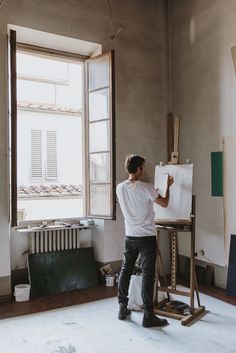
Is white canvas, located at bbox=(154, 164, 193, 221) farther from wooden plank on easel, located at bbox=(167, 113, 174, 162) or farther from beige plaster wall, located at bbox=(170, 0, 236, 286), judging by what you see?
wooden plank on easel, located at bbox=(167, 113, 174, 162)

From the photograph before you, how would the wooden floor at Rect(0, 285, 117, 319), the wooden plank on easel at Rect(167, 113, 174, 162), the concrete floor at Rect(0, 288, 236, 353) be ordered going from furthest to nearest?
the wooden plank on easel at Rect(167, 113, 174, 162)
the wooden floor at Rect(0, 285, 117, 319)
the concrete floor at Rect(0, 288, 236, 353)

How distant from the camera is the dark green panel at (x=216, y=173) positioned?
4238 mm

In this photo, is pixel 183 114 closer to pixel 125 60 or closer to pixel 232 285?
pixel 125 60

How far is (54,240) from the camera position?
4402 millimetres

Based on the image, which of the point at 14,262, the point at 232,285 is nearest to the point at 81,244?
the point at 14,262

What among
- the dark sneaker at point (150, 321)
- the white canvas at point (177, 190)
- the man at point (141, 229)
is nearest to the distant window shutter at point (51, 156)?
the white canvas at point (177, 190)

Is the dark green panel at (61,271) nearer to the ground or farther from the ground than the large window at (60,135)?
nearer to the ground

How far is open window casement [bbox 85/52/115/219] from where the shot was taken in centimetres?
434

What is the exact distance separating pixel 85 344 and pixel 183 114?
331 cm

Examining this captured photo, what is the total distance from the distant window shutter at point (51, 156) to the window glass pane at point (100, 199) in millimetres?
1612

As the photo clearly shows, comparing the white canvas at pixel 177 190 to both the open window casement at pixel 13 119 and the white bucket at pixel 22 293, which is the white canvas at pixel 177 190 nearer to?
the open window casement at pixel 13 119

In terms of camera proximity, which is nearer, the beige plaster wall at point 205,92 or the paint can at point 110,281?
the beige plaster wall at point 205,92

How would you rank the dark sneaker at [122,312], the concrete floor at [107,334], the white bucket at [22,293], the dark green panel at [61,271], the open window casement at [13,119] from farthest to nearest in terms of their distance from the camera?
the dark green panel at [61,271]
the white bucket at [22,293]
the open window casement at [13,119]
the dark sneaker at [122,312]
the concrete floor at [107,334]

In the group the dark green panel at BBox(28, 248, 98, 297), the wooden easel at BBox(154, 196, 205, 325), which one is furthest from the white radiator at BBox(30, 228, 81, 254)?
the wooden easel at BBox(154, 196, 205, 325)
